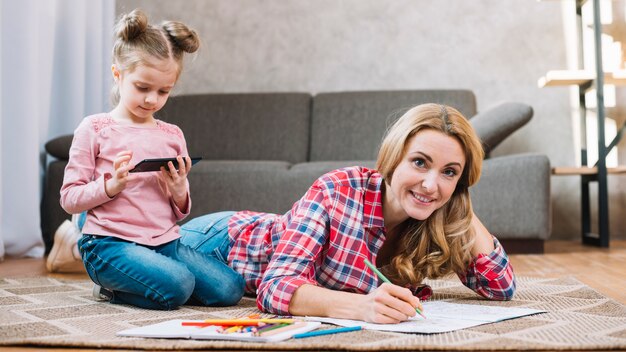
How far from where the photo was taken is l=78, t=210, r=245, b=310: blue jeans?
1563 mm

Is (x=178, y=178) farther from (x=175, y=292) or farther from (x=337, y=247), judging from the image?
(x=337, y=247)

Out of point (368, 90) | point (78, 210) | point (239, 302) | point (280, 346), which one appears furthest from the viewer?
point (368, 90)

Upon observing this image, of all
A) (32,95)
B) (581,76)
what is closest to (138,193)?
(32,95)

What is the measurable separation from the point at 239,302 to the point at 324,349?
2.12ft

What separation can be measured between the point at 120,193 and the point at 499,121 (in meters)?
1.85

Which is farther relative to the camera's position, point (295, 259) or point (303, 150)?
point (303, 150)

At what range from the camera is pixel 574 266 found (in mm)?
2555

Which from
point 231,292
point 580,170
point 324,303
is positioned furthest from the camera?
point 580,170

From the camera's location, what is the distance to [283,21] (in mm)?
4012

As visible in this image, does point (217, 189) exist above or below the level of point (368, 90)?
below

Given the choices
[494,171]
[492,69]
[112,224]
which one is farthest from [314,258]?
[492,69]

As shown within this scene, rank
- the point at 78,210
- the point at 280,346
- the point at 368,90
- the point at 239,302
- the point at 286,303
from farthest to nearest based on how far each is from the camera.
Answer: the point at 368,90 → the point at 239,302 → the point at 78,210 → the point at 286,303 → the point at 280,346

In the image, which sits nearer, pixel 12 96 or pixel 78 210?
pixel 78 210

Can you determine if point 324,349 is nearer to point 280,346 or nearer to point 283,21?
point 280,346
